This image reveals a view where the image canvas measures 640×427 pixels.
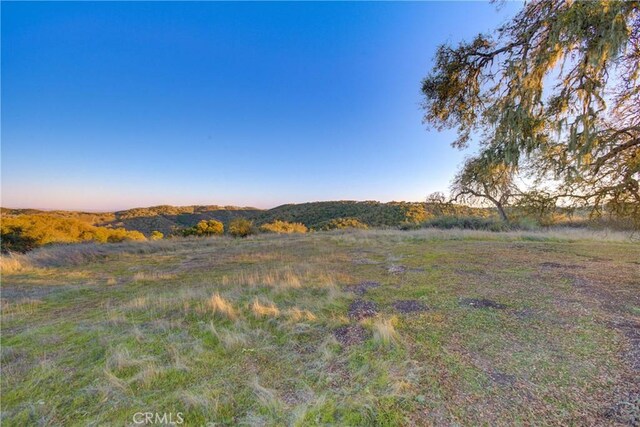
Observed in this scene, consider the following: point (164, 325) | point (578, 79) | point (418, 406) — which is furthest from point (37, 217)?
point (578, 79)

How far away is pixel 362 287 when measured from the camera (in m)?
Result: 5.95

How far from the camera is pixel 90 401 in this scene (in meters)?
2.54

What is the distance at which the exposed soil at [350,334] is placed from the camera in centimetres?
339

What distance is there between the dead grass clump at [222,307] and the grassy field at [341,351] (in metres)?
0.04

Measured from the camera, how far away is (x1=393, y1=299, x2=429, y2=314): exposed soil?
4328mm

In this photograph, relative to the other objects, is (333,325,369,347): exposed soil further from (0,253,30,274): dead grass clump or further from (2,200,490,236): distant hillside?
(2,200,490,236): distant hillside

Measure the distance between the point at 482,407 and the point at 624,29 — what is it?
4899 millimetres

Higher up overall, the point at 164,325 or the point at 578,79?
the point at 578,79

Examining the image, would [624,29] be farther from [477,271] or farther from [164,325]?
[164,325]

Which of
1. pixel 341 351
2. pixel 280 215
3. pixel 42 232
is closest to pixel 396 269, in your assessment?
pixel 341 351

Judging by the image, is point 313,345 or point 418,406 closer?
point 418,406

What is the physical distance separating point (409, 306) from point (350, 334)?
4.86 ft

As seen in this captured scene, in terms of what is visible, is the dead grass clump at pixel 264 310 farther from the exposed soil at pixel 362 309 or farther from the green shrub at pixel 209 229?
the green shrub at pixel 209 229

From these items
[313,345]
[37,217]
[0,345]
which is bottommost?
[0,345]
